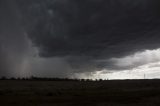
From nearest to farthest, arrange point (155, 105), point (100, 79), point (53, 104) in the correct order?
point (155, 105) < point (53, 104) < point (100, 79)

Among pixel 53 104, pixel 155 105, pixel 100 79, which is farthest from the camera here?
pixel 100 79

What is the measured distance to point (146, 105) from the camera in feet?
137

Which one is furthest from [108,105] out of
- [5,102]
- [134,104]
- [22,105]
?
[5,102]

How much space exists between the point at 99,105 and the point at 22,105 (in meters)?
10.9

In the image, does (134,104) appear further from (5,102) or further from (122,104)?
(5,102)

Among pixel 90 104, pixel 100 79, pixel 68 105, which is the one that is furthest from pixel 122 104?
pixel 100 79

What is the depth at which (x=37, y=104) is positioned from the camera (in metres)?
44.0

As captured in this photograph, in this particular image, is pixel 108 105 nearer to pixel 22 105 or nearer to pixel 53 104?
pixel 53 104

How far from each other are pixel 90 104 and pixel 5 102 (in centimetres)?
1335

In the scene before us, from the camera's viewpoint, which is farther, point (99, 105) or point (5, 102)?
point (5, 102)

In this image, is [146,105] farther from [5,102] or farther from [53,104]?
[5,102]

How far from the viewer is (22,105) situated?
141ft

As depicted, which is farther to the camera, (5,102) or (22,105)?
(5,102)

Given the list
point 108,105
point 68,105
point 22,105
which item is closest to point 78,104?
point 68,105
